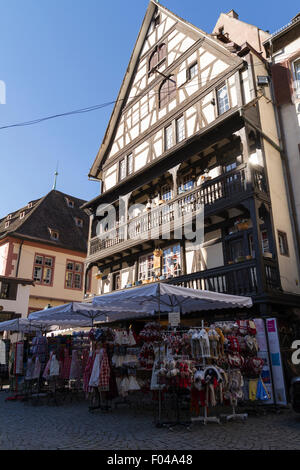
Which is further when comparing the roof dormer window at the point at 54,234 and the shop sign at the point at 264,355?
the roof dormer window at the point at 54,234

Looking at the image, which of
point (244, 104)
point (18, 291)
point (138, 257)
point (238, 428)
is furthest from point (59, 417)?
point (18, 291)

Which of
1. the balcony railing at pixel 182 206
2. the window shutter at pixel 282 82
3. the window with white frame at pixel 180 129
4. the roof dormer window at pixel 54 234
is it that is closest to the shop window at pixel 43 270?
the roof dormer window at pixel 54 234

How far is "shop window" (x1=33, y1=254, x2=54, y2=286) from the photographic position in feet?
84.6

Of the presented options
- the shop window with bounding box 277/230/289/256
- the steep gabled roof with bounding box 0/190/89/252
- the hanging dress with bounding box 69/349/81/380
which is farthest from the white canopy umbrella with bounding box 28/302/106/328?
the steep gabled roof with bounding box 0/190/89/252

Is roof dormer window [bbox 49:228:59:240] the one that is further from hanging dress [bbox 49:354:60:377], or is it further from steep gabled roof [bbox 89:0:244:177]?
hanging dress [bbox 49:354:60:377]

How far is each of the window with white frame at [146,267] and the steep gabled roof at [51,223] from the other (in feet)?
41.0

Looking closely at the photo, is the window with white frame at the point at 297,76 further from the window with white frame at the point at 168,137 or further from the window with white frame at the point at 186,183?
the window with white frame at the point at 168,137

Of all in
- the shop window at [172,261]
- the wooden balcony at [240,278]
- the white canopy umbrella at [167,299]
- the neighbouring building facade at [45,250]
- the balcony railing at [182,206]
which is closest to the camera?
the white canopy umbrella at [167,299]

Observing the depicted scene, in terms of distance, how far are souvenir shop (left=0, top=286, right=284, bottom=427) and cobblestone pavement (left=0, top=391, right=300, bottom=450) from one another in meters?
0.40

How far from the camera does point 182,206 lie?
43.6 ft

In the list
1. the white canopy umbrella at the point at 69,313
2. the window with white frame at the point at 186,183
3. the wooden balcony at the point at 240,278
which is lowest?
the white canopy umbrella at the point at 69,313

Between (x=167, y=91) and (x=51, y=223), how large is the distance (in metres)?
16.3

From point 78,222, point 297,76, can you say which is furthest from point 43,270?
point 297,76

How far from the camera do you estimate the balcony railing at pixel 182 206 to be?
11.6m
